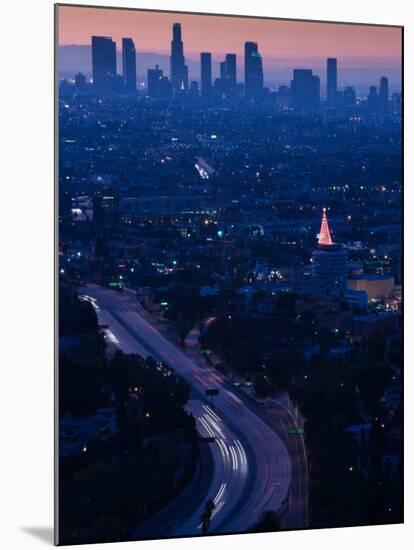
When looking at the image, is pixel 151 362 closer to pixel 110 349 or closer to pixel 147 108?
pixel 110 349

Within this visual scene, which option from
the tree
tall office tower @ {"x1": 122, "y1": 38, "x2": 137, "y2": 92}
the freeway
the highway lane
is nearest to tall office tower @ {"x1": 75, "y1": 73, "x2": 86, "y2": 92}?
tall office tower @ {"x1": 122, "y1": 38, "x2": 137, "y2": 92}

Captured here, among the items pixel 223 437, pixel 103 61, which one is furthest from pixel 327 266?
pixel 103 61

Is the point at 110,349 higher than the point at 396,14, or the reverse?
the point at 396,14

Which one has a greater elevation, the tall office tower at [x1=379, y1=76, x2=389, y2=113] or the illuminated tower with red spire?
the tall office tower at [x1=379, y1=76, x2=389, y2=113]

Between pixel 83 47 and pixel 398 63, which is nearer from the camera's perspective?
pixel 83 47

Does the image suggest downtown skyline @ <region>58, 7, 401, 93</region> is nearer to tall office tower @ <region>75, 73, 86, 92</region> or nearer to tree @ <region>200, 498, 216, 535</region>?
tall office tower @ <region>75, 73, 86, 92</region>

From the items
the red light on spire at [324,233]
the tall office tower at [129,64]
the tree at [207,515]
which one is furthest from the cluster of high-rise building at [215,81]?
the tree at [207,515]

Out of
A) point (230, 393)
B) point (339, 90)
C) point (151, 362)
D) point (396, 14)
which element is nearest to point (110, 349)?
point (151, 362)
